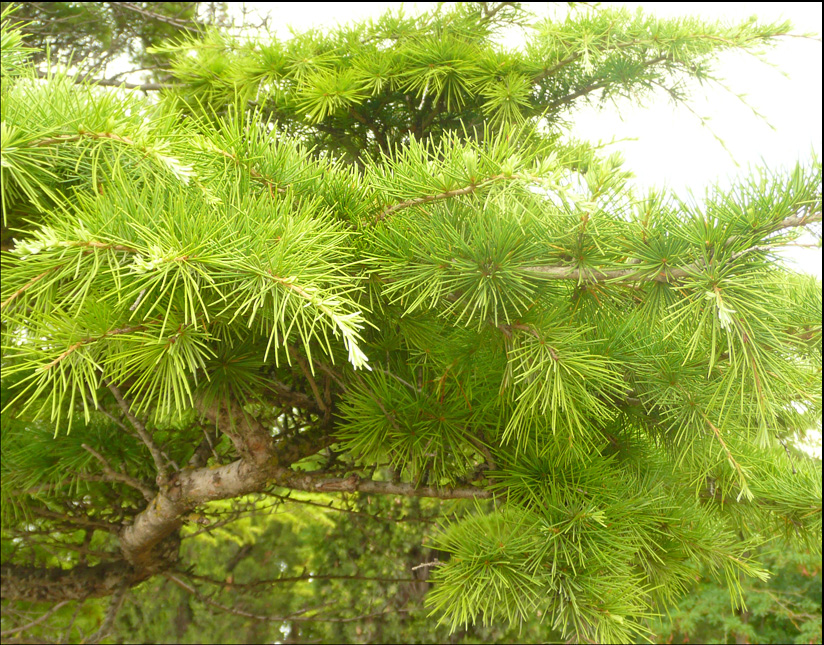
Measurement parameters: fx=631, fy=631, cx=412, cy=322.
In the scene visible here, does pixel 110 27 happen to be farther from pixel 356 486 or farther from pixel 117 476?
pixel 356 486

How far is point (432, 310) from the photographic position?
0.70 m

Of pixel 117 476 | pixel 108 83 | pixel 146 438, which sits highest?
pixel 108 83

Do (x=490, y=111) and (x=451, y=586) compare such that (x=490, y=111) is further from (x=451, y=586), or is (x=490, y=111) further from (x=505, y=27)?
(x=451, y=586)

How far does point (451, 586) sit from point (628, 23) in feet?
2.68

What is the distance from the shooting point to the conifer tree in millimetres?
472

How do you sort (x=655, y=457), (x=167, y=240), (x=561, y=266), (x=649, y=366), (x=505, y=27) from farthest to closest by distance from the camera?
(x=505, y=27) → (x=655, y=457) → (x=649, y=366) → (x=561, y=266) → (x=167, y=240)

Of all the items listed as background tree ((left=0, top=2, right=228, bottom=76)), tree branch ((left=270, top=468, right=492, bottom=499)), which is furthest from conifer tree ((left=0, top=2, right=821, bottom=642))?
background tree ((left=0, top=2, right=228, bottom=76))

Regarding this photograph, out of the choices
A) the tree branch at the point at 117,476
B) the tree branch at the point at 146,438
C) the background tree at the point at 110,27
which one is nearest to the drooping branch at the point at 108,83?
the background tree at the point at 110,27

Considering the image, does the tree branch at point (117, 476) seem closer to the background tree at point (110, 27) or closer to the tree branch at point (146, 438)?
the tree branch at point (146, 438)

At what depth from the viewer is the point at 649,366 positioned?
26.6 inches

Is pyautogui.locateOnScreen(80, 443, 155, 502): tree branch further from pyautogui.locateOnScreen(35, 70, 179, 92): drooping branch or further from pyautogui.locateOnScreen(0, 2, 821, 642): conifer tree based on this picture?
pyautogui.locateOnScreen(35, 70, 179, 92): drooping branch

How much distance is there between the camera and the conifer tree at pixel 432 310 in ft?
1.55

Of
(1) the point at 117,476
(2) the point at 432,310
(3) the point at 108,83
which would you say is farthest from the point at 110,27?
(2) the point at 432,310

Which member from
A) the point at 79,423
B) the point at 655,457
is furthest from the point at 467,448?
the point at 79,423
